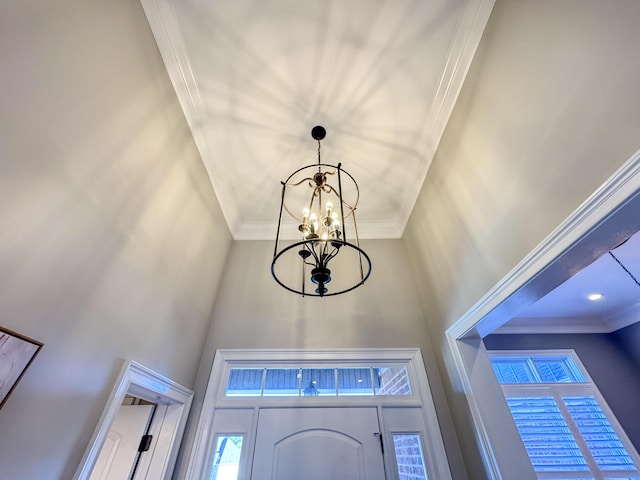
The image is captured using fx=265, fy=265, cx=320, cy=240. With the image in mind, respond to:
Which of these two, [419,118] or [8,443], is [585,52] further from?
[8,443]

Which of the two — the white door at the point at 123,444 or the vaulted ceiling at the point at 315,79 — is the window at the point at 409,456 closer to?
the white door at the point at 123,444

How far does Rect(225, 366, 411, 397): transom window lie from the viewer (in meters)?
2.33

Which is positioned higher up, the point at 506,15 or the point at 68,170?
the point at 506,15

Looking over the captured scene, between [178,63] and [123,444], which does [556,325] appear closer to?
[123,444]

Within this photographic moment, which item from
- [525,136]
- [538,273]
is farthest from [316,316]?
[525,136]

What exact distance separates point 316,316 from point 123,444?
5.58 feet

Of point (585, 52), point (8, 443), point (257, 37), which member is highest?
point (257, 37)

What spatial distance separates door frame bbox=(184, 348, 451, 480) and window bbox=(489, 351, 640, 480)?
2096 millimetres

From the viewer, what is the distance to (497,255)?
161 centimetres

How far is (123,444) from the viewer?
6.04 feet

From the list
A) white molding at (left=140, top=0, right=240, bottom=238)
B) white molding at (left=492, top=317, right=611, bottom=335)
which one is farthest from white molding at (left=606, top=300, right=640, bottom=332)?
white molding at (left=140, top=0, right=240, bottom=238)

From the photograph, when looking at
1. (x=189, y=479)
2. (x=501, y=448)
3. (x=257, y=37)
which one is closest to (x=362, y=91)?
(x=257, y=37)

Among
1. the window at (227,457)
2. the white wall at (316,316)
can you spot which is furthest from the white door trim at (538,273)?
the window at (227,457)

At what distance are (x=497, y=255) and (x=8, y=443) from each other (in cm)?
234
